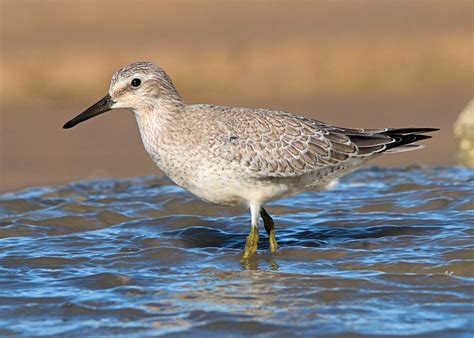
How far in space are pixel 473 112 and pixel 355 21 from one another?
13715 millimetres

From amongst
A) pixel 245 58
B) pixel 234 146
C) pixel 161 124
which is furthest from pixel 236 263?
pixel 245 58

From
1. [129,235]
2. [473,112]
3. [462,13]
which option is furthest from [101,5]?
[129,235]

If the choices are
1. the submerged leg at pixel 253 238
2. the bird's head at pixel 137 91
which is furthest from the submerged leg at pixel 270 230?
the bird's head at pixel 137 91

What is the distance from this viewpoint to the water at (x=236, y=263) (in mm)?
7781

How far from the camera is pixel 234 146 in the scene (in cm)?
949

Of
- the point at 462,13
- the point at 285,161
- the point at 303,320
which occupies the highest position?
the point at 462,13

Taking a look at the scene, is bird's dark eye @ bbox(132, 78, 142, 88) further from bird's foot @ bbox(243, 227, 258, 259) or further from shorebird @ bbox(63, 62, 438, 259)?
bird's foot @ bbox(243, 227, 258, 259)

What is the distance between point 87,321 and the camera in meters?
7.86

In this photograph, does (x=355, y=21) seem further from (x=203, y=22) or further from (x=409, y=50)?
(x=203, y=22)

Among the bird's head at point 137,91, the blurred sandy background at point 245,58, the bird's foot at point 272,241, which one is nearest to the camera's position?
the bird's head at point 137,91

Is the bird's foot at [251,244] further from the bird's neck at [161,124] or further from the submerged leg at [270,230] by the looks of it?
the bird's neck at [161,124]

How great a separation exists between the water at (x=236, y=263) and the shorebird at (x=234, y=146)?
629mm

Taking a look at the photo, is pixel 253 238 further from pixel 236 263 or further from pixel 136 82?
pixel 136 82

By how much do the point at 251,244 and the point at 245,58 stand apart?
15.7m
